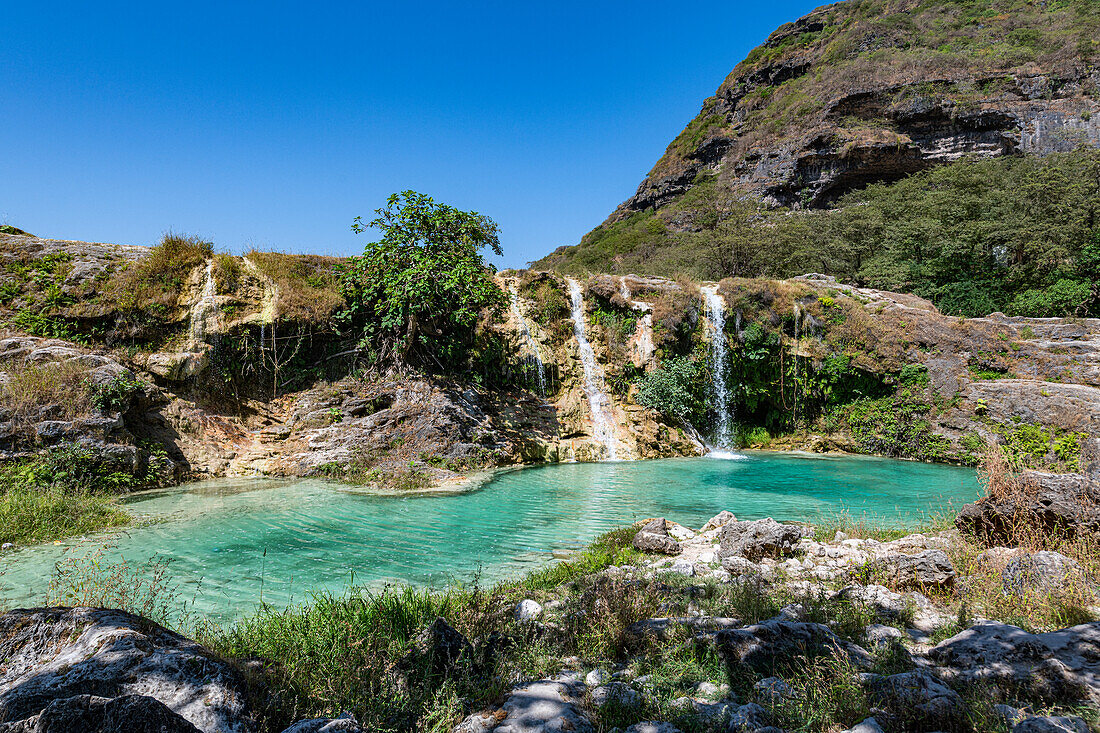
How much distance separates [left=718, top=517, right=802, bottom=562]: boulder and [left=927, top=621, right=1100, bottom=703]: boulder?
8.73 ft

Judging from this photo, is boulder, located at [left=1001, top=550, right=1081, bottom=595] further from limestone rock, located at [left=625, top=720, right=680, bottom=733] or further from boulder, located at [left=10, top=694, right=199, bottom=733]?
boulder, located at [left=10, top=694, right=199, bottom=733]

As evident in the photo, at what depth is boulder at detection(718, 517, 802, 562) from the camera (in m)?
5.72

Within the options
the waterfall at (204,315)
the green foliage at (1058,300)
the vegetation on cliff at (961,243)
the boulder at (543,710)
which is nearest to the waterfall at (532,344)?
the vegetation on cliff at (961,243)

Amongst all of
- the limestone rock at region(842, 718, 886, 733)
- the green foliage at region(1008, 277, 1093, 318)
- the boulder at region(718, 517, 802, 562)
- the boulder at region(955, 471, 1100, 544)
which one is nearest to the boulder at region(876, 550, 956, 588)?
the boulder at region(718, 517, 802, 562)

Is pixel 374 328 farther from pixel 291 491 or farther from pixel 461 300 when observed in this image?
pixel 291 491

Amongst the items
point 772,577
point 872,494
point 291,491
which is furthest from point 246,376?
point 872,494

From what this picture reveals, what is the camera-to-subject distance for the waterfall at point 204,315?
1312 cm

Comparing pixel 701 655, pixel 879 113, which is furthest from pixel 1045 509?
pixel 879 113

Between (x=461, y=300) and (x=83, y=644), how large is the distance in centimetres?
1243

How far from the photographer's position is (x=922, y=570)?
4.48 meters

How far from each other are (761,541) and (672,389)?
11.4 meters

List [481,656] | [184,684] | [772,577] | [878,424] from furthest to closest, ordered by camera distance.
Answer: [878,424]
[772,577]
[481,656]
[184,684]

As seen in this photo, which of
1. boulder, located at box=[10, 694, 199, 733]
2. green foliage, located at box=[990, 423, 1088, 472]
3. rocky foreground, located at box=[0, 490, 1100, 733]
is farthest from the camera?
green foliage, located at box=[990, 423, 1088, 472]

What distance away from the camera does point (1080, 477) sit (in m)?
5.38
